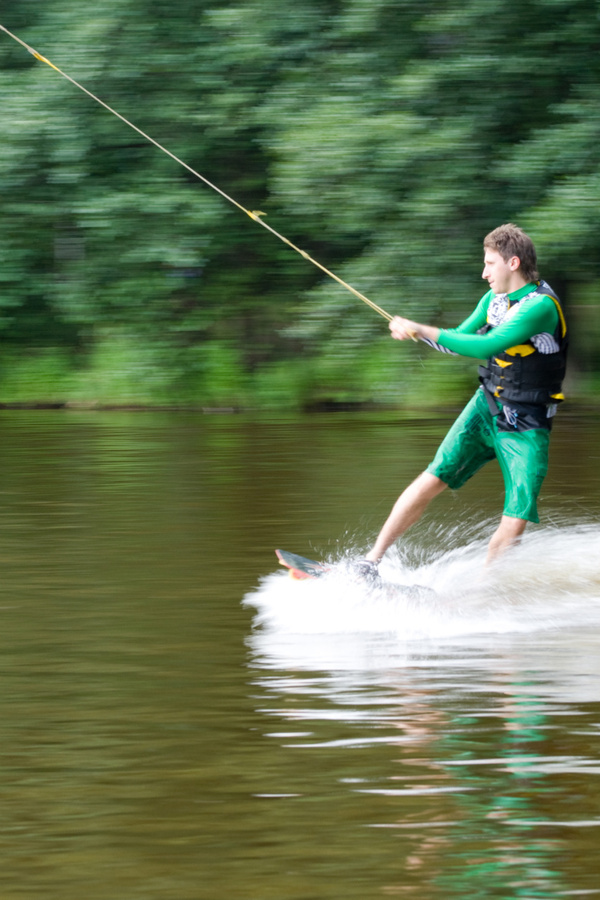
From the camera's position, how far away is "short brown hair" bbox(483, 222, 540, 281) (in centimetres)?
627

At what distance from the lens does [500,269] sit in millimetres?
6289

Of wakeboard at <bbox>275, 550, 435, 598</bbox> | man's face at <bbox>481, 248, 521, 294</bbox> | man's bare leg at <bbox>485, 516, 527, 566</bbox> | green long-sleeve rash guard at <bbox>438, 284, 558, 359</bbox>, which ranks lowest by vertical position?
wakeboard at <bbox>275, 550, 435, 598</bbox>

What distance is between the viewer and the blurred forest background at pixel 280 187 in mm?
18359

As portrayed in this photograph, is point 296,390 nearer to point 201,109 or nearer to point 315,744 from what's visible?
point 201,109

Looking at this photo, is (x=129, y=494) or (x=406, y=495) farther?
(x=129, y=494)

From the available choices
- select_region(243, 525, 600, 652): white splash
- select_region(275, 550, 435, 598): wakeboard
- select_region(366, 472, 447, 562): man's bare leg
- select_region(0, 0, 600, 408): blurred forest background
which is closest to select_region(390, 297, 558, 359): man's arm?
select_region(366, 472, 447, 562): man's bare leg

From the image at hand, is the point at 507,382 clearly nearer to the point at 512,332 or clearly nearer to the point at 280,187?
the point at 512,332

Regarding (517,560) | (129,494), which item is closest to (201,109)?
(129,494)

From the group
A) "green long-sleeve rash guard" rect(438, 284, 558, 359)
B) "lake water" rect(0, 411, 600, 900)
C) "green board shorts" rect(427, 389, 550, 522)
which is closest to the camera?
"lake water" rect(0, 411, 600, 900)

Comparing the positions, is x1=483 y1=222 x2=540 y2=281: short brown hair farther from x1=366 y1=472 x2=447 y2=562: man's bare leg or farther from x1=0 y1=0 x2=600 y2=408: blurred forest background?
x1=0 y1=0 x2=600 y2=408: blurred forest background

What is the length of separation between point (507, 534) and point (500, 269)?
3.17 ft

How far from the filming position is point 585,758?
4.37 m

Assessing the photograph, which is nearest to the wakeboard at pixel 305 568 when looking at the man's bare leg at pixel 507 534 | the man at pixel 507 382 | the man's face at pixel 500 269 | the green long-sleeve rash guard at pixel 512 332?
the man at pixel 507 382

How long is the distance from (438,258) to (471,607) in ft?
39.8
